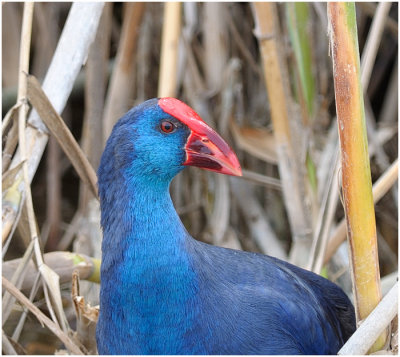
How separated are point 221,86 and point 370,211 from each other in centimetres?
124

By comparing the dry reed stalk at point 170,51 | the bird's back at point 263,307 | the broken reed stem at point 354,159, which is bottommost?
the bird's back at point 263,307

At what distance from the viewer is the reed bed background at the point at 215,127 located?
5.44 ft

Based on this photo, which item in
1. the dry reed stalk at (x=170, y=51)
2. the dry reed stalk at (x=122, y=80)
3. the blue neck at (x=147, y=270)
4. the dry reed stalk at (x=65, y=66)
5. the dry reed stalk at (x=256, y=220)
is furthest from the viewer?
the dry reed stalk at (x=256, y=220)

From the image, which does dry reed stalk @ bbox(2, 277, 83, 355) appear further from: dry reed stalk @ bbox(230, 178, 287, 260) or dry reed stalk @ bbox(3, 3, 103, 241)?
dry reed stalk @ bbox(230, 178, 287, 260)

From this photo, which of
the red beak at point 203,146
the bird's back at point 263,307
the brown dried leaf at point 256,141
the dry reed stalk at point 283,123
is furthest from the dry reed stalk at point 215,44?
the red beak at point 203,146

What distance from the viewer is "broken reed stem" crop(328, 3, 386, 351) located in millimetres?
1282

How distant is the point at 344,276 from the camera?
89.1 inches

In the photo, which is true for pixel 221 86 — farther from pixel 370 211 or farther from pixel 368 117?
pixel 370 211

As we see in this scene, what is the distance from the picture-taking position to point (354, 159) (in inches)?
51.7

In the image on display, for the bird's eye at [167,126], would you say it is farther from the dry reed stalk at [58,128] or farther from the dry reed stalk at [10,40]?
the dry reed stalk at [10,40]

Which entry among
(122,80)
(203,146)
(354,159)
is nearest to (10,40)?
(122,80)

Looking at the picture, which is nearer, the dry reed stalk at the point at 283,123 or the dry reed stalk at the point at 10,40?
the dry reed stalk at the point at 283,123

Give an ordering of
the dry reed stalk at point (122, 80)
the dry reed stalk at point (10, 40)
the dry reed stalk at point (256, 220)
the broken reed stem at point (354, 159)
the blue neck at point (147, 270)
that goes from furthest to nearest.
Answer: the dry reed stalk at point (10, 40)
the dry reed stalk at point (256, 220)
the dry reed stalk at point (122, 80)
the blue neck at point (147, 270)
the broken reed stem at point (354, 159)

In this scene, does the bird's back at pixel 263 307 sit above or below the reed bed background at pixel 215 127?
below
